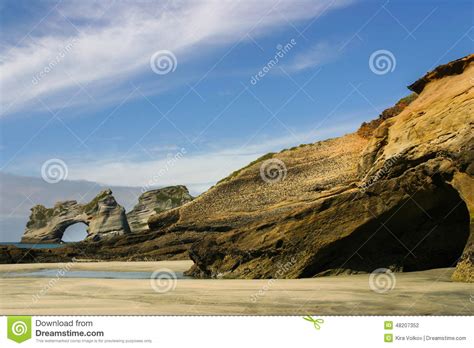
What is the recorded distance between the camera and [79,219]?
11769 cm

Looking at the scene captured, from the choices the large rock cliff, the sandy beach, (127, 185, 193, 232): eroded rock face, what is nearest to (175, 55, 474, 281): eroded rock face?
the large rock cliff

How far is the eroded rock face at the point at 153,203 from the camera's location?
11794 cm

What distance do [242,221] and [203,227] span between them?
423cm

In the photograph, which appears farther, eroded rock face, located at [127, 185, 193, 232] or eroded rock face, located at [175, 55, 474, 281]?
eroded rock face, located at [127, 185, 193, 232]

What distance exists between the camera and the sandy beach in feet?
33.2

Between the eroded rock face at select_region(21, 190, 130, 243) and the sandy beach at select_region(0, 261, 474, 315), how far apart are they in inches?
3449

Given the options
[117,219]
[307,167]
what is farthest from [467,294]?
[117,219]

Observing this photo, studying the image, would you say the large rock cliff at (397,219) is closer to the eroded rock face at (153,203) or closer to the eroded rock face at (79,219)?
the eroded rock face at (79,219)

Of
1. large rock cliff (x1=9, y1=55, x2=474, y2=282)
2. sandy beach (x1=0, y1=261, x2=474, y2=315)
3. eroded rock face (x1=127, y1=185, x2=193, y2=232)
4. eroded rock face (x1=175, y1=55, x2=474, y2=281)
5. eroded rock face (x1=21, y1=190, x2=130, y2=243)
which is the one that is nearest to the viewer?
sandy beach (x1=0, y1=261, x2=474, y2=315)

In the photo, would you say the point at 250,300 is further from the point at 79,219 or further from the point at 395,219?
the point at 79,219

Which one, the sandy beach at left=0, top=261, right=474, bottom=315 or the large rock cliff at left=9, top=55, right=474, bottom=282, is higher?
the large rock cliff at left=9, top=55, right=474, bottom=282

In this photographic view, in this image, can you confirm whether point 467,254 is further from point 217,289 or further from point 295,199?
point 295,199

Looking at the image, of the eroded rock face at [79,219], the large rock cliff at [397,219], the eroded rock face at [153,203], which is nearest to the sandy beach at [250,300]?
the large rock cliff at [397,219]

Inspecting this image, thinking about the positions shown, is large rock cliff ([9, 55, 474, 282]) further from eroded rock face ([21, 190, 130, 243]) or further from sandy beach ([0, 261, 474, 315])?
eroded rock face ([21, 190, 130, 243])
